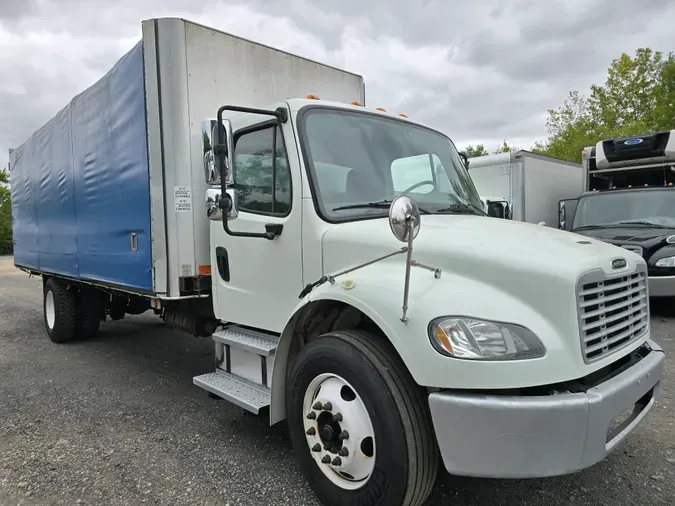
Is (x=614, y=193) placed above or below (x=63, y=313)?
above

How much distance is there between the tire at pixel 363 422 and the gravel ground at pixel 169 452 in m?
0.43

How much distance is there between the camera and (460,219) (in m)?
3.23

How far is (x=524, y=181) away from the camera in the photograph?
10.1 metres

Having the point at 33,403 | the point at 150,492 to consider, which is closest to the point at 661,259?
the point at 150,492

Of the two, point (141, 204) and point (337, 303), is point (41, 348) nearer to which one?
point (141, 204)

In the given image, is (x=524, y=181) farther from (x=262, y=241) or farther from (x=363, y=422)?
(x=363, y=422)

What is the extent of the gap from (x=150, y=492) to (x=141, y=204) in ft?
7.49

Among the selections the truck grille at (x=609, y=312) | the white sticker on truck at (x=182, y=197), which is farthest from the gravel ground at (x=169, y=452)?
the white sticker on truck at (x=182, y=197)

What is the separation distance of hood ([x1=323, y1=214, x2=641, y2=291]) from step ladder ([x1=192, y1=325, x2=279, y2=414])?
84 cm

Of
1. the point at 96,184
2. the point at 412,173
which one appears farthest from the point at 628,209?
the point at 96,184

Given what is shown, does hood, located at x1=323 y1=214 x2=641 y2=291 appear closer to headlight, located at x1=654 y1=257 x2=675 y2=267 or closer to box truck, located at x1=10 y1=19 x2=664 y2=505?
box truck, located at x1=10 y1=19 x2=664 y2=505

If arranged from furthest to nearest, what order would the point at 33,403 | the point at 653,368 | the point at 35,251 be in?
the point at 35,251 < the point at 33,403 < the point at 653,368

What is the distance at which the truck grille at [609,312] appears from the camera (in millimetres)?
2342

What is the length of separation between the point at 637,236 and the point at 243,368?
687cm
